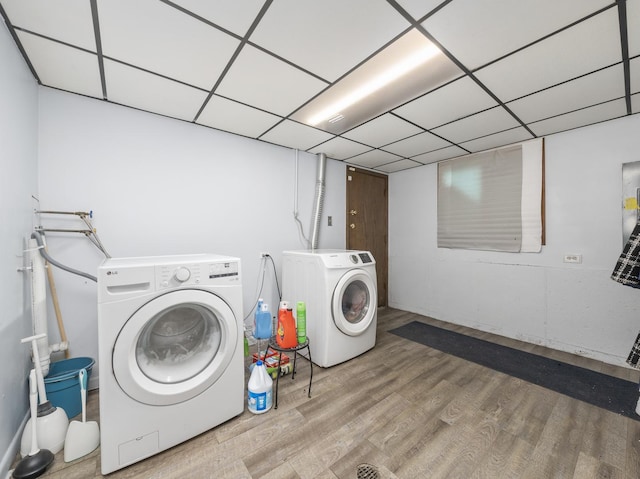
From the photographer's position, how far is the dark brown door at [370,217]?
371cm

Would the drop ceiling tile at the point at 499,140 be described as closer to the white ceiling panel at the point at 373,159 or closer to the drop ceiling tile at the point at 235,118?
the white ceiling panel at the point at 373,159

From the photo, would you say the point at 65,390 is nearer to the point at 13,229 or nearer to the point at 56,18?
the point at 13,229

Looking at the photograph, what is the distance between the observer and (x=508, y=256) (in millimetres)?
2949

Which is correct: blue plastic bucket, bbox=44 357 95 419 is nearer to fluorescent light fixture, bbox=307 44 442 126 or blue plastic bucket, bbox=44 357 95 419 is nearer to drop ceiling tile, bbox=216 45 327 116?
drop ceiling tile, bbox=216 45 327 116

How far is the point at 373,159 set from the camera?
3.48 metres

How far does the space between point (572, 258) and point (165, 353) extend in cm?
355

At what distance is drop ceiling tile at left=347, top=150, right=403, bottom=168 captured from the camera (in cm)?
325

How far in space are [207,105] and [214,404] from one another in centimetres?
211

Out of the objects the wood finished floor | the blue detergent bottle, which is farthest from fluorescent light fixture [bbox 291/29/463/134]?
the wood finished floor

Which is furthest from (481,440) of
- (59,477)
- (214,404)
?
(59,477)

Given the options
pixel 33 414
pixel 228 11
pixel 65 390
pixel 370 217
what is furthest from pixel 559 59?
pixel 65 390

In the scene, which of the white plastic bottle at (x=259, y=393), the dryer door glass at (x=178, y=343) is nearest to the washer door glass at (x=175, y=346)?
the dryer door glass at (x=178, y=343)

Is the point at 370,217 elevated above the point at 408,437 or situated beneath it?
elevated above

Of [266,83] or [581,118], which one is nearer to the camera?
[266,83]
